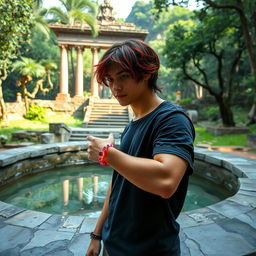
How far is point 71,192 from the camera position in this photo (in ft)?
14.8

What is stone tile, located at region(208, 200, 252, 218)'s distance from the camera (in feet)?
8.90

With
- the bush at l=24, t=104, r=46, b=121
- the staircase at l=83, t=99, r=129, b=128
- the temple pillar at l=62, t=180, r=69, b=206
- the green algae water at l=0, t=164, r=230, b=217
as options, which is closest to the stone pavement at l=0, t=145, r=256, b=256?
the green algae water at l=0, t=164, r=230, b=217

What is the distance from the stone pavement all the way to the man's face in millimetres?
1590

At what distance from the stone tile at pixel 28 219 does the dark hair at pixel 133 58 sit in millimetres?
2214

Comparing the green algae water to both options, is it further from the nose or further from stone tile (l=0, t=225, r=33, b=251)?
the nose

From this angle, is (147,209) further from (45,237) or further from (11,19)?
(11,19)

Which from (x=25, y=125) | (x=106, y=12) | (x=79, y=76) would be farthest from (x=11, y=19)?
(x=106, y=12)

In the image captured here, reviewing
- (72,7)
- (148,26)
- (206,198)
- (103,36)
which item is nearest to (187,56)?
(206,198)

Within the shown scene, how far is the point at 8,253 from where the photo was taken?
1921 mm

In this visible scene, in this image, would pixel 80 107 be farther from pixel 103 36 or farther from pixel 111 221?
pixel 111 221

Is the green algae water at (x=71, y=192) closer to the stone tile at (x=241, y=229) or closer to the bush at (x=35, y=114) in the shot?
the stone tile at (x=241, y=229)

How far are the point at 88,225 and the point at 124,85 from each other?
197 cm

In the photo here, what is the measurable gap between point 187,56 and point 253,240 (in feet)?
35.3

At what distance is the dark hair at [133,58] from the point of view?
95 centimetres
